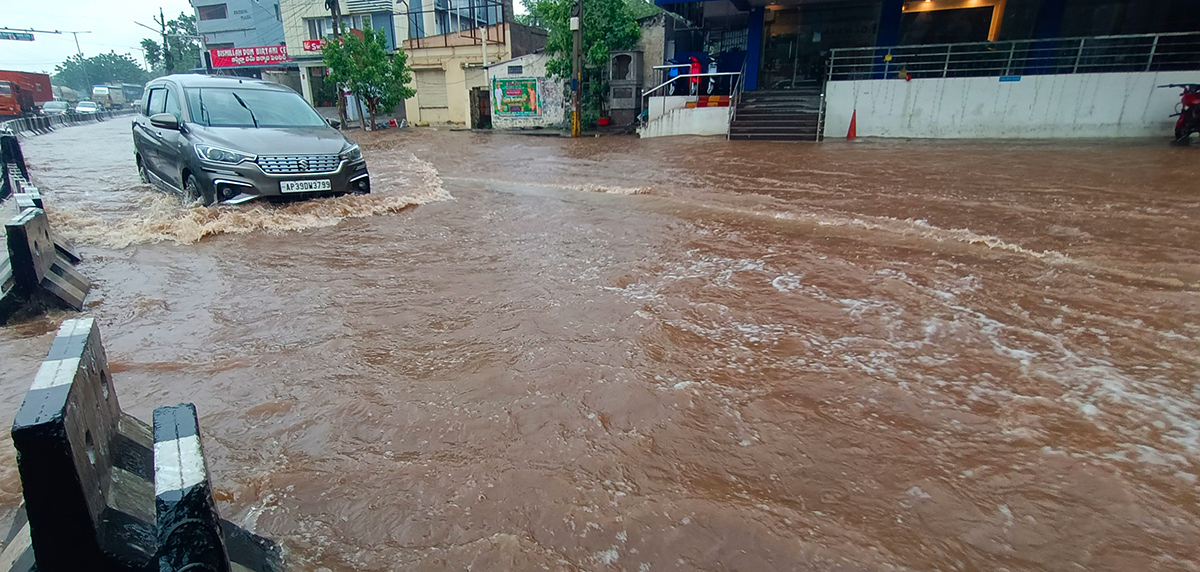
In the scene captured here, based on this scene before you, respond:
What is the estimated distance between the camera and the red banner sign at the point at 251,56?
34188 millimetres

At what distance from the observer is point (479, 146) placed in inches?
672

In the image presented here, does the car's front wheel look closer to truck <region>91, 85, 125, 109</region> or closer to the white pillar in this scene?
the white pillar

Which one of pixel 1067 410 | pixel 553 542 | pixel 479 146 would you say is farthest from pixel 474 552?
pixel 479 146

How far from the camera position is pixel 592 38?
20.3 m

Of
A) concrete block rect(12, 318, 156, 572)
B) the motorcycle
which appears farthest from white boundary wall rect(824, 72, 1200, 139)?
concrete block rect(12, 318, 156, 572)

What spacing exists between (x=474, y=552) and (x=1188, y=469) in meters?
2.76

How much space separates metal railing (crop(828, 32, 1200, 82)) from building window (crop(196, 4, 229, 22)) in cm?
4350

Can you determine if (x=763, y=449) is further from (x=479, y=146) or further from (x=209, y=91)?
(x=479, y=146)

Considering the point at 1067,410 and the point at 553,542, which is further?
the point at 1067,410

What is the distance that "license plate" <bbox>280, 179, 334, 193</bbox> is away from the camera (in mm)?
6555

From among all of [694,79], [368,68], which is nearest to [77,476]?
[694,79]

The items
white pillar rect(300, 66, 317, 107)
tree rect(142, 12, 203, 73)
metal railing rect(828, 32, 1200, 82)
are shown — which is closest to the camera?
metal railing rect(828, 32, 1200, 82)

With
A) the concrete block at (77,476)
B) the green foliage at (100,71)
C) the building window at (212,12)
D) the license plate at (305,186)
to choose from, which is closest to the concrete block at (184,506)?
the concrete block at (77,476)

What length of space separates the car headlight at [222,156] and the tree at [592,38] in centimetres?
1547
